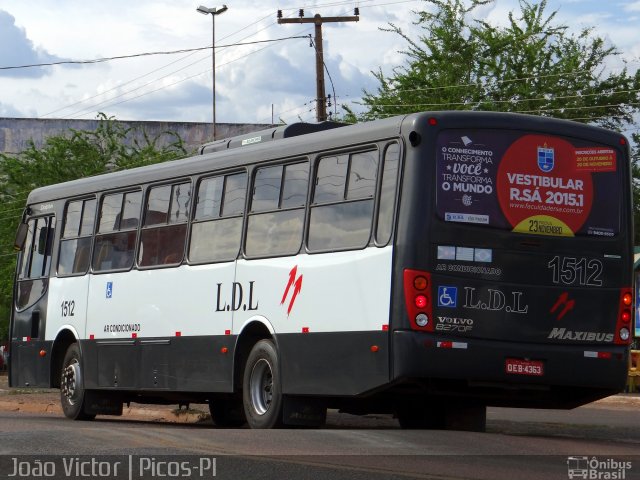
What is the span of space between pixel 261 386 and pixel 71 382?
5.25m

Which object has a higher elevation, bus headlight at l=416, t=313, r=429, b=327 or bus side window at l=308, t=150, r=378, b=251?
bus side window at l=308, t=150, r=378, b=251

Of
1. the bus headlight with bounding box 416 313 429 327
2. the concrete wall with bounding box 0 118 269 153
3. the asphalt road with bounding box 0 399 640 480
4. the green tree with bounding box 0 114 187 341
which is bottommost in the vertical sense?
the asphalt road with bounding box 0 399 640 480

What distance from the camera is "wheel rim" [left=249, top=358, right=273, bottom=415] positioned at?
607 inches

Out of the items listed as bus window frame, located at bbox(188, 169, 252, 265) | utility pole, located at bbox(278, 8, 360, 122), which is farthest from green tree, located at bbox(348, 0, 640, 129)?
bus window frame, located at bbox(188, 169, 252, 265)

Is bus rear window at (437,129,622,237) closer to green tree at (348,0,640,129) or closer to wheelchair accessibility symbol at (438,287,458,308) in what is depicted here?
wheelchair accessibility symbol at (438,287,458,308)

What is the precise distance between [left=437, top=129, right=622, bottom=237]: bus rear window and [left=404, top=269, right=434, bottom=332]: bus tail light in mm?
667

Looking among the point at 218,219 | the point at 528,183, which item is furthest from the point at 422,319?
the point at 218,219

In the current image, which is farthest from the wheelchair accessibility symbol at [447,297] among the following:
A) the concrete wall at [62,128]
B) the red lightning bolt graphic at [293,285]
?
the concrete wall at [62,128]

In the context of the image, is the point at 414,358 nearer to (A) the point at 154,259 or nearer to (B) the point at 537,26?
(A) the point at 154,259

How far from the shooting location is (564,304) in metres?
14.1

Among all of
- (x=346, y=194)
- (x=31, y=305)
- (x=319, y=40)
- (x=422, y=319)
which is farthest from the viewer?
(x=319, y=40)

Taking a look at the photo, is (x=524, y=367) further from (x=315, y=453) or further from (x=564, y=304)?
(x=315, y=453)

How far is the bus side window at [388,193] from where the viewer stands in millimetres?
13703

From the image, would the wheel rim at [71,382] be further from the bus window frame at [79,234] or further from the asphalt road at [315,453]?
the asphalt road at [315,453]
